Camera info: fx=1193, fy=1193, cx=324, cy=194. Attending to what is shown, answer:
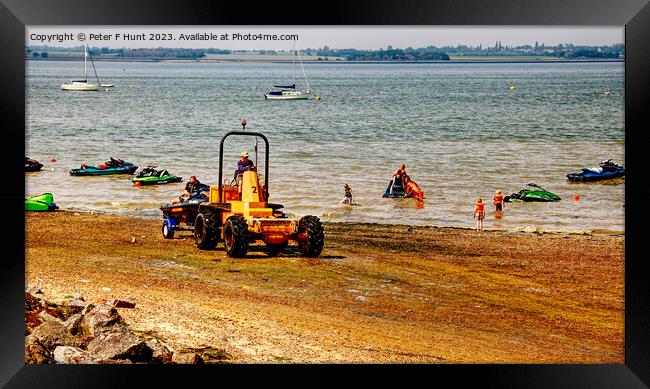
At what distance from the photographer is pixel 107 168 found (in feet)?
83.7

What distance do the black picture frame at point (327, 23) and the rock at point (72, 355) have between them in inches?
5.0

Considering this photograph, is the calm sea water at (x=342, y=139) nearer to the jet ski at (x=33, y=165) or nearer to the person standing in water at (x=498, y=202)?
the person standing in water at (x=498, y=202)

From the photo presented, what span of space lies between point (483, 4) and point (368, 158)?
1152 cm

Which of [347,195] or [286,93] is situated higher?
[286,93]

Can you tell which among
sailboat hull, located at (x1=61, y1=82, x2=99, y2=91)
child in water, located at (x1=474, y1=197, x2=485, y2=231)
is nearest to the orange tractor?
sailboat hull, located at (x1=61, y1=82, x2=99, y2=91)

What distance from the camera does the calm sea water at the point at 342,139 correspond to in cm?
2470

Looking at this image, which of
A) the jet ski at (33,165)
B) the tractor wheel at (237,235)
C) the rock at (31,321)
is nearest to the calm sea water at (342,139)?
the jet ski at (33,165)

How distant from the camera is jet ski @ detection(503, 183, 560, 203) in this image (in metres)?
27.1

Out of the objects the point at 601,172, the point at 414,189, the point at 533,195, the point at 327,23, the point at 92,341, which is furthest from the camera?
the point at 533,195

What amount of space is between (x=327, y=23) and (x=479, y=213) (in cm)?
1225

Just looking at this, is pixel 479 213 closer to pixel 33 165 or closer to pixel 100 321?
pixel 33 165

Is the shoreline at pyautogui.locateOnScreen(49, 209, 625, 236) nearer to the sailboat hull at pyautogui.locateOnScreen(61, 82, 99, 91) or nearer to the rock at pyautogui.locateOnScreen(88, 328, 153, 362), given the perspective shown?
the sailboat hull at pyautogui.locateOnScreen(61, 82, 99, 91)

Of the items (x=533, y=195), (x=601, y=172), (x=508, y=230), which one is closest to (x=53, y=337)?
(x=508, y=230)

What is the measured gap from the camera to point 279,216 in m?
21.1
